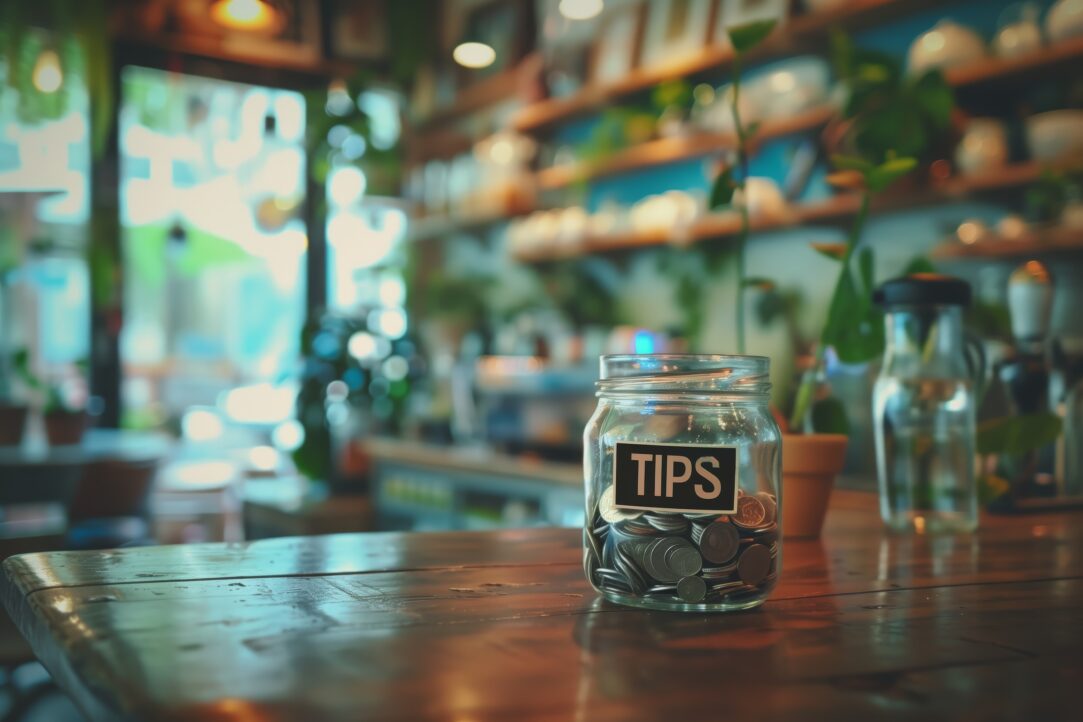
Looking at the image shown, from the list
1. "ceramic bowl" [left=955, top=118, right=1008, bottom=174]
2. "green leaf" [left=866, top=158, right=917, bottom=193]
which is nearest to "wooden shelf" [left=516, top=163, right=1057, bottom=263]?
"ceramic bowl" [left=955, top=118, right=1008, bottom=174]

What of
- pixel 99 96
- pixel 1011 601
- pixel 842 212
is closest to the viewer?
pixel 1011 601

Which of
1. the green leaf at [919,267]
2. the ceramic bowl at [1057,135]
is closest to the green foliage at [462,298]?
the ceramic bowl at [1057,135]

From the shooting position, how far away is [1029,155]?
2648 millimetres

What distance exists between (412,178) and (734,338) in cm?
249

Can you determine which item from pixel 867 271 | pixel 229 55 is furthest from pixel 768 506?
pixel 229 55

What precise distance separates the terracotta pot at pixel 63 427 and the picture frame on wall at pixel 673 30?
273 cm

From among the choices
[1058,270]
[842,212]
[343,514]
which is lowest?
[343,514]

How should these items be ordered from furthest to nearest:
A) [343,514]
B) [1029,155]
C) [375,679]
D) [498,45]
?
[498,45] < [343,514] < [1029,155] < [375,679]

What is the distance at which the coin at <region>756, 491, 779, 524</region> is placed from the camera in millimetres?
813

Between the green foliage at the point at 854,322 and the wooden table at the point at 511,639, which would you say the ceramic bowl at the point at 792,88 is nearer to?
the green foliage at the point at 854,322

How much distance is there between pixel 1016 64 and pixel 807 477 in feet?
6.14

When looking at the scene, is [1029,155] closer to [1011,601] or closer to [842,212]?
[842,212]

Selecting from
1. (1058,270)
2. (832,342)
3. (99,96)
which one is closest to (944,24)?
(1058,270)

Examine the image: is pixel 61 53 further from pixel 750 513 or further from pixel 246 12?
pixel 750 513
